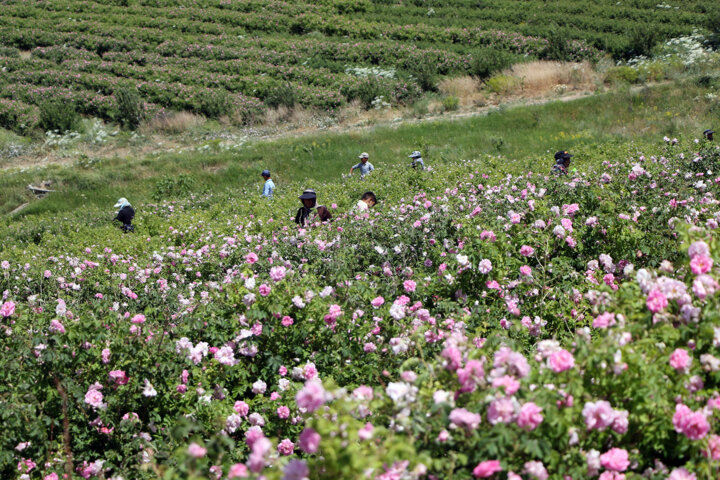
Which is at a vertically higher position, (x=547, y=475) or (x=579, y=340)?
(x=579, y=340)

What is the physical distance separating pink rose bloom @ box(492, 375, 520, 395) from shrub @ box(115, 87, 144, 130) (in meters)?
27.3

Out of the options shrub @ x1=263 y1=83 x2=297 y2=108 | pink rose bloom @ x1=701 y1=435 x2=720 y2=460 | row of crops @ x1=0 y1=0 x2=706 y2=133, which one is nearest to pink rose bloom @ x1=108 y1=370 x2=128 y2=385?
pink rose bloom @ x1=701 y1=435 x2=720 y2=460

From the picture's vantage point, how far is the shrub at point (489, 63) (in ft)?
88.7

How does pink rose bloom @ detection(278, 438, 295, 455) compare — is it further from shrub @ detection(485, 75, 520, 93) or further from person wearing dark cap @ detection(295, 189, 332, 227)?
shrub @ detection(485, 75, 520, 93)

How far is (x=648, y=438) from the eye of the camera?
2031 millimetres

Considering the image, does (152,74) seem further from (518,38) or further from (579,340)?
(579,340)

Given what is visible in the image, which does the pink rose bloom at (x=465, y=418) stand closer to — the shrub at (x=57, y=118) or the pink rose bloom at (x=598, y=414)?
the pink rose bloom at (x=598, y=414)

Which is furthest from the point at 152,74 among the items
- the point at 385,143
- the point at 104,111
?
the point at 385,143

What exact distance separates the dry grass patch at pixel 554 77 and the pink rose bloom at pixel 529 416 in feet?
75.3

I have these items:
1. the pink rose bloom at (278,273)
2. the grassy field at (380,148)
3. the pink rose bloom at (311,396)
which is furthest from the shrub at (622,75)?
the pink rose bloom at (311,396)

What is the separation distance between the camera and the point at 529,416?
5.90 feet

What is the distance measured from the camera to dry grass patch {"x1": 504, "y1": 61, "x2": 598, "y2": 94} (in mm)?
23000

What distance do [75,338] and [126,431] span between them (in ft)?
2.07

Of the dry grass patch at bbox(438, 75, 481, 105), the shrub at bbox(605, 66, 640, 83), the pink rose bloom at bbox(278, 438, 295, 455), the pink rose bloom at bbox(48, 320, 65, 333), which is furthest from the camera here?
the dry grass patch at bbox(438, 75, 481, 105)
